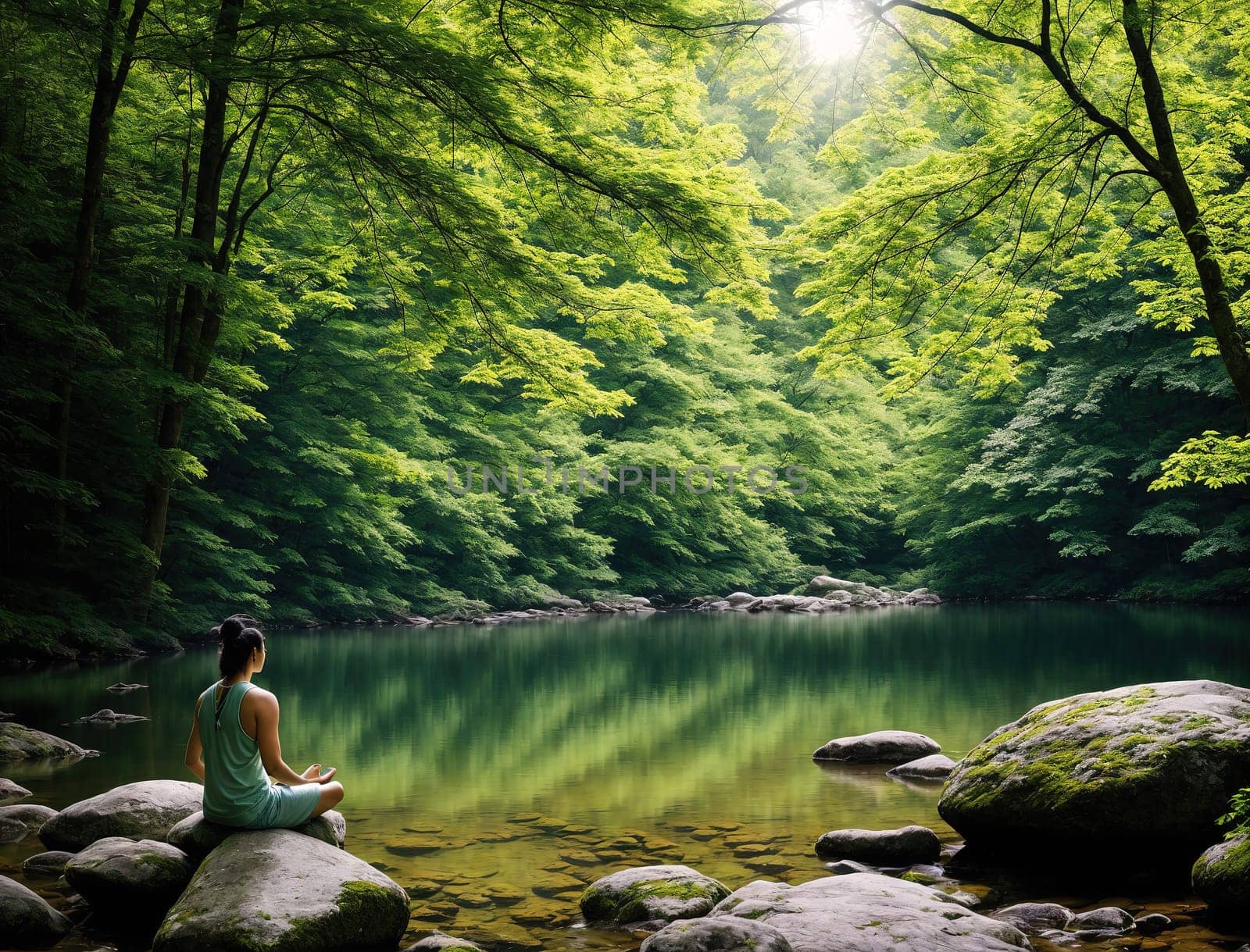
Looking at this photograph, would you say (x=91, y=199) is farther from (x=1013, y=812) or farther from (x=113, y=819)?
(x=1013, y=812)

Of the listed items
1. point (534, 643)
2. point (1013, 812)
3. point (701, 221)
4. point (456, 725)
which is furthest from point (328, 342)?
point (1013, 812)

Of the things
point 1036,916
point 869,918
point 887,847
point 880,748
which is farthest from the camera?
point 880,748

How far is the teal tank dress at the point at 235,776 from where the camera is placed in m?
4.40

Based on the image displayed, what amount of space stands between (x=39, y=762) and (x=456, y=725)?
3.62m

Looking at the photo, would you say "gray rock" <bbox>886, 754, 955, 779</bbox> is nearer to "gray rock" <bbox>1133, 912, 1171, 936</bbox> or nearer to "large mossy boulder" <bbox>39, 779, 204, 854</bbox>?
"gray rock" <bbox>1133, 912, 1171, 936</bbox>

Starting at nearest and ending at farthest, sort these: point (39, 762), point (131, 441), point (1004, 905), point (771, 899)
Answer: point (771, 899) < point (1004, 905) < point (39, 762) < point (131, 441)

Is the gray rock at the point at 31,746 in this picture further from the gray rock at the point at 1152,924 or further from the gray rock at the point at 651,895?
the gray rock at the point at 1152,924

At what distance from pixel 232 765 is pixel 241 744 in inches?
3.7

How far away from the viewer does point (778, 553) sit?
3206cm

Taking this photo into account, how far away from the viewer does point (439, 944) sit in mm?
4035

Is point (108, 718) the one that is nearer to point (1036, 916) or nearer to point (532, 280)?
point (532, 280)

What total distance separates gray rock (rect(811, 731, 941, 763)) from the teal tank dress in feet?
16.4

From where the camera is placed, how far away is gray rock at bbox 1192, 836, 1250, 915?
4.28 meters

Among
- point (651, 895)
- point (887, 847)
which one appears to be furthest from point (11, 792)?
point (887, 847)
